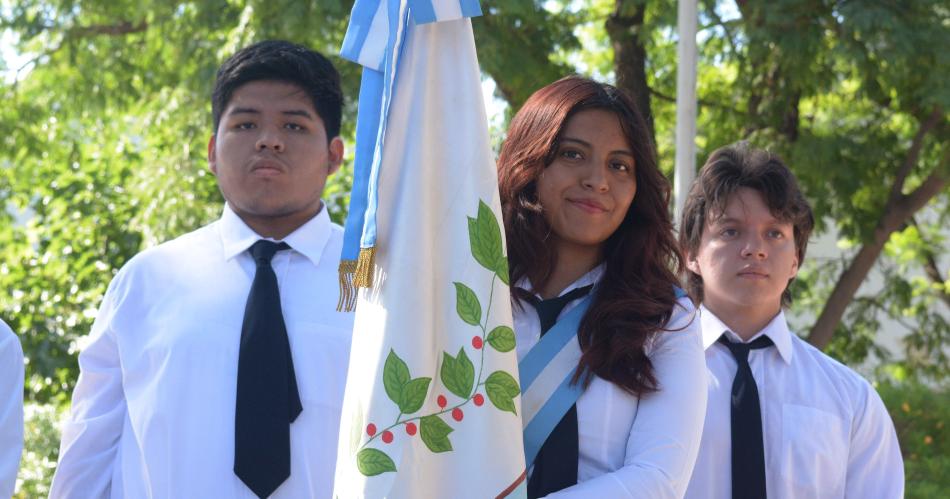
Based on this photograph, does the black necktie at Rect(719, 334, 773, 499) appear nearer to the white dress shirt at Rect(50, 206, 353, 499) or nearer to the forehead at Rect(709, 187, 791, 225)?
the forehead at Rect(709, 187, 791, 225)

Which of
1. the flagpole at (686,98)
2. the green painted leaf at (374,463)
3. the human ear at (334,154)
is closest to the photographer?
the green painted leaf at (374,463)

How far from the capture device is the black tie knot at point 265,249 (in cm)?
352

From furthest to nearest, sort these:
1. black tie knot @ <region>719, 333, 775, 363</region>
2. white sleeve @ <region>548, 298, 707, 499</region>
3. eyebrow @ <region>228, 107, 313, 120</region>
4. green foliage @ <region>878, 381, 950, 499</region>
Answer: green foliage @ <region>878, 381, 950, 499</region> → black tie knot @ <region>719, 333, 775, 363</region> → eyebrow @ <region>228, 107, 313, 120</region> → white sleeve @ <region>548, 298, 707, 499</region>

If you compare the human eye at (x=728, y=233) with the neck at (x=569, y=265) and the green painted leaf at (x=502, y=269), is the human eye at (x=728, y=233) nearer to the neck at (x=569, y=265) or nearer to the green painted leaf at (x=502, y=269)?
the neck at (x=569, y=265)

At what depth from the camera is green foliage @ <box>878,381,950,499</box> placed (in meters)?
9.81

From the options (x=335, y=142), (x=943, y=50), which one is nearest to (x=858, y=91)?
(x=943, y=50)

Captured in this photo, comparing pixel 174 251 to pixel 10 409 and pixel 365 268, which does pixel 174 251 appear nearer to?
pixel 10 409

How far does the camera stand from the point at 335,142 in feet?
12.5

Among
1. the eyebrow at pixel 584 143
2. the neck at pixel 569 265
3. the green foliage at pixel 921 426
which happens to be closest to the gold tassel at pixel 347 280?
the neck at pixel 569 265

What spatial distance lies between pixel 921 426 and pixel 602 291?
8473mm

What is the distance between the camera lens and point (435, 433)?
103 inches

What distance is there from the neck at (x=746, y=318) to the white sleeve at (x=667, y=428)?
1075 mm

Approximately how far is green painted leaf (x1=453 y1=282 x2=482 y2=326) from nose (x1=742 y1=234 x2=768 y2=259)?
152cm

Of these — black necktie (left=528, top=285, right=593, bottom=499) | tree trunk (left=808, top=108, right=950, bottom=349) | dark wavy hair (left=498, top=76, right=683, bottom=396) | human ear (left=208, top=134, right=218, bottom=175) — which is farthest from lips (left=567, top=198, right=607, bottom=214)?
tree trunk (left=808, top=108, right=950, bottom=349)
